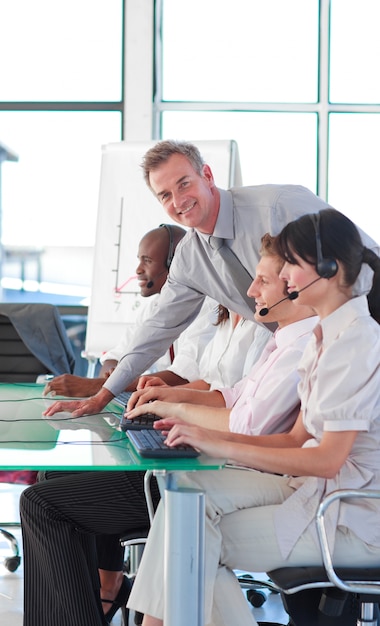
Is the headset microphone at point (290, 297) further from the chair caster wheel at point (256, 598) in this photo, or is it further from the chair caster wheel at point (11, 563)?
the chair caster wheel at point (11, 563)

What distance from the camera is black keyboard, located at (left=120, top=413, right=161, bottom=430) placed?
1.96 meters

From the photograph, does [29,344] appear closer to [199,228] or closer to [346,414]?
[199,228]

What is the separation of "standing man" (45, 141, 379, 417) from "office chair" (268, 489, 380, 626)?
34.3 inches

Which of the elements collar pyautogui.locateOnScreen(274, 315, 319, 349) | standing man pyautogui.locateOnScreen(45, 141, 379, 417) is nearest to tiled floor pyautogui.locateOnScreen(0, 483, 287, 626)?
standing man pyautogui.locateOnScreen(45, 141, 379, 417)

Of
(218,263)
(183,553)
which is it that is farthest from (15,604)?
(183,553)

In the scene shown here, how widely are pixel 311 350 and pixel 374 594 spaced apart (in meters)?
0.50

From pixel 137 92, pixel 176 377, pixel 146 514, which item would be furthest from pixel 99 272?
pixel 146 514

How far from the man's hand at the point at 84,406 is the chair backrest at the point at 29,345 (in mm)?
1427

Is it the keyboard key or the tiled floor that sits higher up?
the keyboard key

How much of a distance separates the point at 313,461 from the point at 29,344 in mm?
2438

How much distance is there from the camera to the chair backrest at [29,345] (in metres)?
3.90

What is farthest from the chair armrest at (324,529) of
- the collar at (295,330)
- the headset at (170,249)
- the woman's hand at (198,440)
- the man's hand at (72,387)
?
the headset at (170,249)

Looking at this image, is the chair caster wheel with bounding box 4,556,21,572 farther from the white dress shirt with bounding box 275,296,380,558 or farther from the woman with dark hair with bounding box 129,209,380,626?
the white dress shirt with bounding box 275,296,380,558

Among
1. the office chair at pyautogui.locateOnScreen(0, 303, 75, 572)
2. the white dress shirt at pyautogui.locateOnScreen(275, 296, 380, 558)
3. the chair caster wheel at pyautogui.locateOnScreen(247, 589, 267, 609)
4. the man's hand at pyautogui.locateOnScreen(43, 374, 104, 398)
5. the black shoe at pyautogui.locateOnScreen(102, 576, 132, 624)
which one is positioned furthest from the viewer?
the office chair at pyautogui.locateOnScreen(0, 303, 75, 572)
